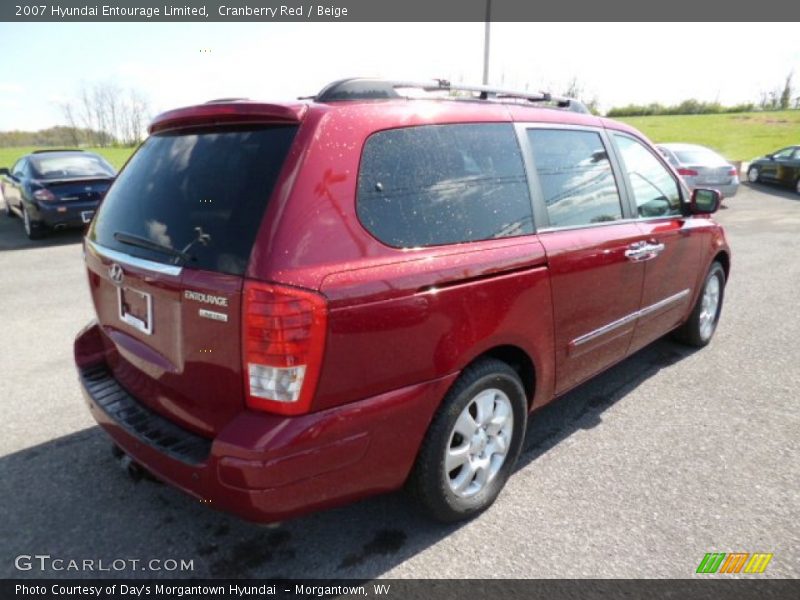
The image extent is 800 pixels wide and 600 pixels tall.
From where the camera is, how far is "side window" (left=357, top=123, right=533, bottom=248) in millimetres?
2076

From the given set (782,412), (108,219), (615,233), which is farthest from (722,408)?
(108,219)

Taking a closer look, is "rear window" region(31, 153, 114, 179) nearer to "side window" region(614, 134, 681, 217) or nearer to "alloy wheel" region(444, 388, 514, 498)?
"side window" region(614, 134, 681, 217)

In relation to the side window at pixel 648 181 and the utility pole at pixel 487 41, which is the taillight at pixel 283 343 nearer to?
the side window at pixel 648 181

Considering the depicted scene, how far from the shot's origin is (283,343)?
1816 millimetres

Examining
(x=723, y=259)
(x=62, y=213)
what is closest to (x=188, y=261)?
(x=723, y=259)

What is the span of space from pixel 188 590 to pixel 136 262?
4.27 ft

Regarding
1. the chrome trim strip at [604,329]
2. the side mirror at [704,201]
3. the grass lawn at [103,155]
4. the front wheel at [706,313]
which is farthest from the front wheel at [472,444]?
the grass lawn at [103,155]

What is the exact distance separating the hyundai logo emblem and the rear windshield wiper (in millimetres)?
111

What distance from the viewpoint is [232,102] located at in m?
2.14

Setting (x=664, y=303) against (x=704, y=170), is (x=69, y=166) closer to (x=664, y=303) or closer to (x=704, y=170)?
(x=664, y=303)

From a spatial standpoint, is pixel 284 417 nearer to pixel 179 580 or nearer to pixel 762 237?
pixel 179 580

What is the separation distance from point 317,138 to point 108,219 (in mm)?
1251

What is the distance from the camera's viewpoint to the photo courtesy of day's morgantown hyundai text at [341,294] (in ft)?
6.10

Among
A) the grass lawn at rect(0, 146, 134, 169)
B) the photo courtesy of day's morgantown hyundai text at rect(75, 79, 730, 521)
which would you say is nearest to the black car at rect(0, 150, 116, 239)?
the photo courtesy of day's morgantown hyundai text at rect(75, 79, 730, 521)
